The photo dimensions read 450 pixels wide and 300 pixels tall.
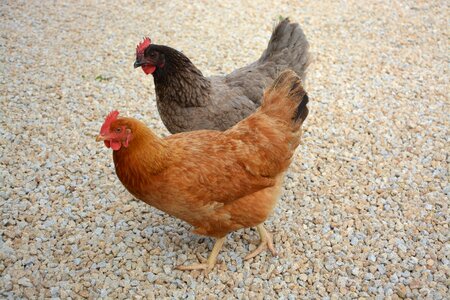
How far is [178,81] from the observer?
431 centimetres

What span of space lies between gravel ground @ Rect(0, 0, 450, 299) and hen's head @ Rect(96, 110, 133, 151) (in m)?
1.33

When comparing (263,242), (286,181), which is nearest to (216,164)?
(263,242)

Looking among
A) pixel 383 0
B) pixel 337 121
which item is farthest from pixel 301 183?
pixel 383 0

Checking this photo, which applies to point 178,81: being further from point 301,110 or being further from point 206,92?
point 301,110

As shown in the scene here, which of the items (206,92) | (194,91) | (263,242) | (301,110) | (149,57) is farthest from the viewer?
(206,92)

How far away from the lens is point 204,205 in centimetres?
338

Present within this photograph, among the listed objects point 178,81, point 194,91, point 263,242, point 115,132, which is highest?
point 115,132

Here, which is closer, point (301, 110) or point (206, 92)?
point (301, 110)

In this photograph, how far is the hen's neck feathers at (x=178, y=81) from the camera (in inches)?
168

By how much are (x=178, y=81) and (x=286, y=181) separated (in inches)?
69.0

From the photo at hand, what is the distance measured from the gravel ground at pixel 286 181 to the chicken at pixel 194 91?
1.06m

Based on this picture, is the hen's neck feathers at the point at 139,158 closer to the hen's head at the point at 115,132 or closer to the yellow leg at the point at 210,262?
the hen's head at the point at 115,132

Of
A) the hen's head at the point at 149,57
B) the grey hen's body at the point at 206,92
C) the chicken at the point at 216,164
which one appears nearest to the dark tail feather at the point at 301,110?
the chicken at the point at 216,164

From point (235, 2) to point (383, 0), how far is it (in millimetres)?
3273
